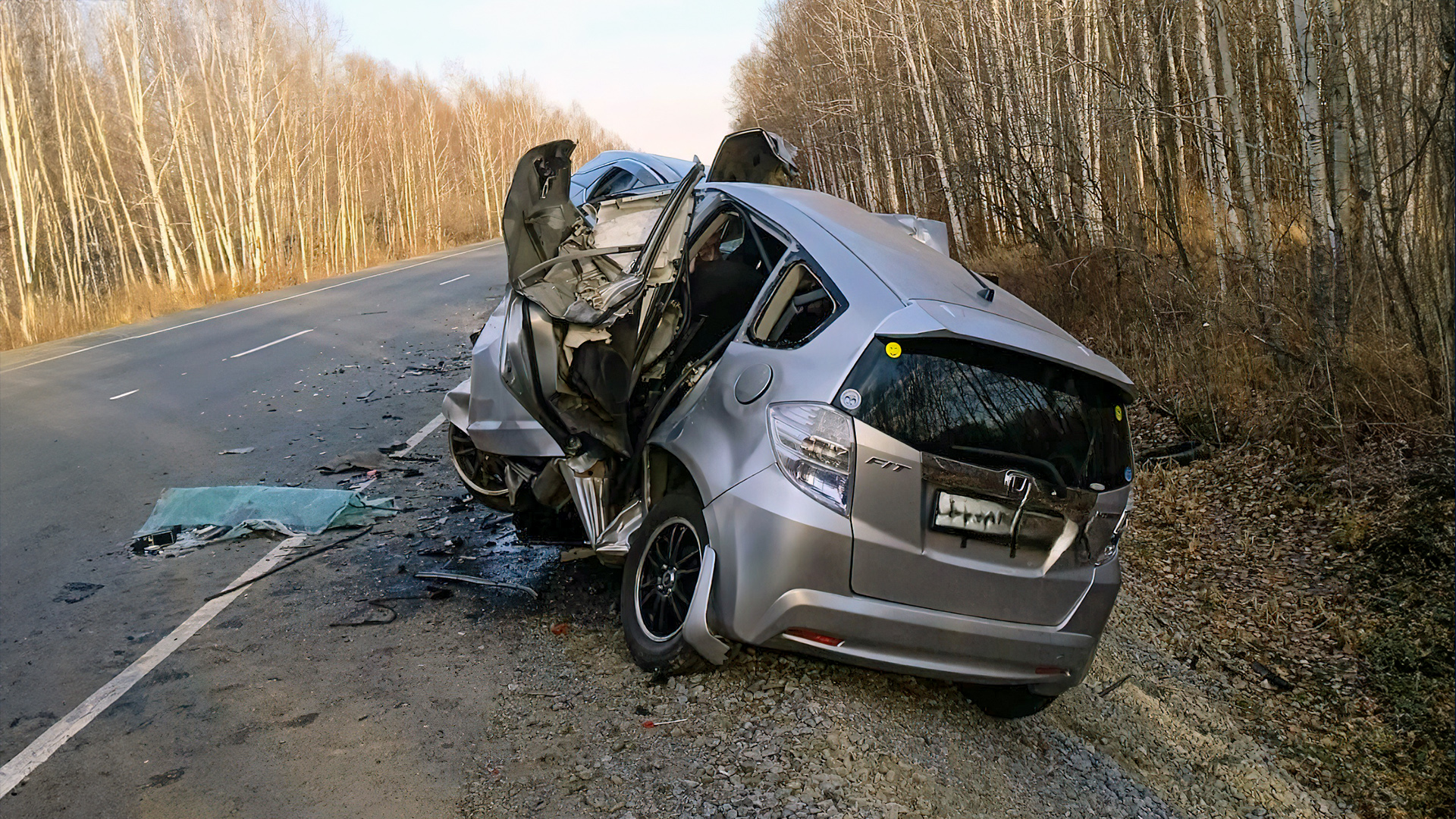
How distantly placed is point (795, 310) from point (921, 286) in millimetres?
511

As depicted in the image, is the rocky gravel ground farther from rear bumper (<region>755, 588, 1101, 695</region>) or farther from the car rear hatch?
the car rear hatch

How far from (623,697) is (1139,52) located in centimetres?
1084

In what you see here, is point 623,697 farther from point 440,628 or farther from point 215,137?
point 215,137

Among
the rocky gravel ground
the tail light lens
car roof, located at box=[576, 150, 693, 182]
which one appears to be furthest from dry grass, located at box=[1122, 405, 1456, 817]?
car roof, located at box=[576, 150, 693, 182]

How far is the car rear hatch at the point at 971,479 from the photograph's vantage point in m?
3.47

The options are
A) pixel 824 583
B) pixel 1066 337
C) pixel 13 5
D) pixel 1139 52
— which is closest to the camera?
pixel 824 583

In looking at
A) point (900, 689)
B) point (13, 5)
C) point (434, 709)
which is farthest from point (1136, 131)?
point (13, 5)

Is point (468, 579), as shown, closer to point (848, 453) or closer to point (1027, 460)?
point (848, 453)

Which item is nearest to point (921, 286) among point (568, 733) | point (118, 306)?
point (568, 733)

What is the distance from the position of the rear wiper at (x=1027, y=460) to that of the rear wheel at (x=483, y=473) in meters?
3.09

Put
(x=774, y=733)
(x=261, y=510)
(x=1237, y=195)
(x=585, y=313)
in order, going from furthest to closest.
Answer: (x=1237, y=195)
(x=261, y=510)
(x=585, y=313)
(x=774, y=733)

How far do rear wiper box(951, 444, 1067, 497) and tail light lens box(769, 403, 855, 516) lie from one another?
40cm

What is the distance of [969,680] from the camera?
3.73 meters

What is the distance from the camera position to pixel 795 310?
13.2 ft
